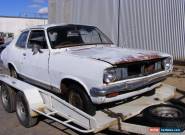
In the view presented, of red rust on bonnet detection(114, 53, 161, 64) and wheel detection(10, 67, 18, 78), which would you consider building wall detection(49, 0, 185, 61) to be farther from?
red rust on bonnet detection(114, 53, 161, 64)

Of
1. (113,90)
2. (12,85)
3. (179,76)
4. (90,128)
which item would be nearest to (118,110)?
(113,90)

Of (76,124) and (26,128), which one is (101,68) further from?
(26,128)

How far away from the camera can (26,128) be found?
6297 mm

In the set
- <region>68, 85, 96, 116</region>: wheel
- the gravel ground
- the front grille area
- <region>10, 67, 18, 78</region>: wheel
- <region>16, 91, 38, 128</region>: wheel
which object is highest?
the front grille area

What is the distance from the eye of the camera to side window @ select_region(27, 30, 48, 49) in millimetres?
6771

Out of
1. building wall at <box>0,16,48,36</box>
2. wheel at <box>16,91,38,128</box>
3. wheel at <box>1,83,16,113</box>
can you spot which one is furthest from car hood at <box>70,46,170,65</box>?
building wall at <box>0,16,48,36</box>

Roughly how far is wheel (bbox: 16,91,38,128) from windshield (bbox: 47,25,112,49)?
1125mm

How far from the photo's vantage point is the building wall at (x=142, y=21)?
41.5 ft

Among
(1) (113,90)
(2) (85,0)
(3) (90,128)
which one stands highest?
(2) (85,0)

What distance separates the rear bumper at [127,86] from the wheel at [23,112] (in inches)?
58.9

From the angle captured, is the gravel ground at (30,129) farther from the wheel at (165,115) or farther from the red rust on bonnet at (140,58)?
the red rust on bonnet at (140,58)

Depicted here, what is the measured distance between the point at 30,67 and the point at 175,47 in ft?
23.4

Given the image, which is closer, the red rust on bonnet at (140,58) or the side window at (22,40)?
the red rust on bonnet at (140,58)

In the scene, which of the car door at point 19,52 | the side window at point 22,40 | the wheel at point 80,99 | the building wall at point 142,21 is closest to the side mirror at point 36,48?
the car door at point 19,52
